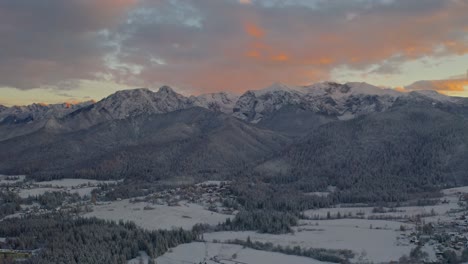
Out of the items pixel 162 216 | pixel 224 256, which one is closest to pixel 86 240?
pixel 224 256

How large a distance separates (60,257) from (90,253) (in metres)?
6.61

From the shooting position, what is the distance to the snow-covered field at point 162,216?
17350 centimetres

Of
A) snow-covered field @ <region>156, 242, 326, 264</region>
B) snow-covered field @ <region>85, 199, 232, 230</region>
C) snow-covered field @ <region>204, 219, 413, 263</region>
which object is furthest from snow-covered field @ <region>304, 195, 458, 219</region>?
snow-covered field @ <region>156, 242, 326, 264</region>

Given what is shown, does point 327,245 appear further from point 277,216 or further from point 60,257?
point 60,257

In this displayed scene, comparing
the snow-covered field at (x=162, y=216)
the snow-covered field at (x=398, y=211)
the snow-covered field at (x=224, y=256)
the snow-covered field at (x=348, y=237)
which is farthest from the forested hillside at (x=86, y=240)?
the snow-covered field at (x=398, y=211)

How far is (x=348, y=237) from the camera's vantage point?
149 metres

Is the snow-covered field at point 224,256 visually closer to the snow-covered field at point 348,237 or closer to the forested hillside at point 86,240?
the forested hillside at point 86,240

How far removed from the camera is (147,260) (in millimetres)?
130125

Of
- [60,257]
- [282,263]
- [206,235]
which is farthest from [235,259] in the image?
[60,257]

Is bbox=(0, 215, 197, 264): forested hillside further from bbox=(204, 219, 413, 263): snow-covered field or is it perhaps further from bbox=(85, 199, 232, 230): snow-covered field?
bbox=(204, 219, 413, 263): snow-covered field

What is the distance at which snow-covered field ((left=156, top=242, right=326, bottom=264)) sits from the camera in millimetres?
128000

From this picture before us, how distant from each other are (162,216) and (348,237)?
63.2 meters

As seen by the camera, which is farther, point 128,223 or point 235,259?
point 128,223

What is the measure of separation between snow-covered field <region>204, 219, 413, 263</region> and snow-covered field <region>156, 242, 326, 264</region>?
1013cm
